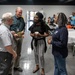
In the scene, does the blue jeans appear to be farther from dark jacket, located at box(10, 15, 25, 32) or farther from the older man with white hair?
dark jacket, located at box(10, 15, 25, 32)

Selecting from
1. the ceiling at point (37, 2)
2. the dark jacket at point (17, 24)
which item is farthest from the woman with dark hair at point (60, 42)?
the ceiling at point (37, 2)

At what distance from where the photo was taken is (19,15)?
419cm

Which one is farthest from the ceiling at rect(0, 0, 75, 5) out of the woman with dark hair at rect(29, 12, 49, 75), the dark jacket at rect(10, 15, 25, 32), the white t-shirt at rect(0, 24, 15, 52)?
the white t-shirt at rect(0, 24, 15, 52)

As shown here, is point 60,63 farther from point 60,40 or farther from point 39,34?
point 39,34

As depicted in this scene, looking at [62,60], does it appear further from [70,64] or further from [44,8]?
[44,8]

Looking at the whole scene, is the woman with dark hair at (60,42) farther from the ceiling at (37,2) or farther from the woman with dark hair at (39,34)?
the ceiling at (37,2)

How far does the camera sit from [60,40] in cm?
292

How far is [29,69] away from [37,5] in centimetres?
1651

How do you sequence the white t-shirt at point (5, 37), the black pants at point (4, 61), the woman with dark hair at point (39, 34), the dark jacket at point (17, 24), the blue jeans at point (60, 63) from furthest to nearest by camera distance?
the dark jacket at point (17, 24) < the woman with dark hair at point (39, 34) < the blue jeans at point (60, 63) < the black pants at point (4, 61) < the white t-shirt at point (5, 37)

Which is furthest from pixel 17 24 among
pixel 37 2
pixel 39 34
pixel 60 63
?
pixel 37 2

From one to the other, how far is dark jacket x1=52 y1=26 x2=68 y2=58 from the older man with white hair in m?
0.75

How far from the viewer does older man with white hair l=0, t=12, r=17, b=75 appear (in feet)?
8.71

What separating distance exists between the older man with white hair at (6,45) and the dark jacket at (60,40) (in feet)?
2.46

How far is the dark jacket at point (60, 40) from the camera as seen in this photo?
2.87 m
